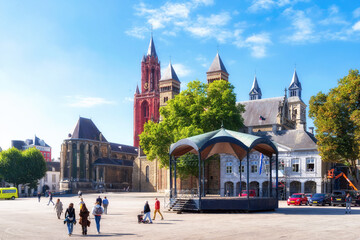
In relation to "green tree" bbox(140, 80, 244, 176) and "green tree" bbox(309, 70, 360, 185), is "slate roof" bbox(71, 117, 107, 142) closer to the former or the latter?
"green tree" bbox(140, 80, 244, 176)

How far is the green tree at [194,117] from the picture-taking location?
2317 inches

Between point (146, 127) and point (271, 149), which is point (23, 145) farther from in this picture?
point (271, 149)

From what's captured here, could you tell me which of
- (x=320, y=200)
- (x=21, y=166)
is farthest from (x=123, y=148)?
(x=320, y=200)

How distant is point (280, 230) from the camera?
20.1 m

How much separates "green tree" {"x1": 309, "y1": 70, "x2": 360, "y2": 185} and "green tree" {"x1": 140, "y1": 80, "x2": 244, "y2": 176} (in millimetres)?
15108

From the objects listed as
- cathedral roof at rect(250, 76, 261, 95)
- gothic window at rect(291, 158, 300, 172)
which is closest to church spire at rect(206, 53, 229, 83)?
cathedral roof at rect(250, 76, 261, 95)

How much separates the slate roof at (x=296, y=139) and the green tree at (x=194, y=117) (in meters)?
6.80

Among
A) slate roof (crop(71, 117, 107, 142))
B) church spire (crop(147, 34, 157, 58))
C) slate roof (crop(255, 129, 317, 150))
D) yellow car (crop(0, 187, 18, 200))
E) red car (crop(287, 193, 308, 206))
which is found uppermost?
church spire (crop(147, 34, 157, 58))

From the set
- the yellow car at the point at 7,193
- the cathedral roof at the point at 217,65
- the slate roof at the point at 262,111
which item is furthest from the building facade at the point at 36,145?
the slate roof at the point at 262,111

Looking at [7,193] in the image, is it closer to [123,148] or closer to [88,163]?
[88,163]

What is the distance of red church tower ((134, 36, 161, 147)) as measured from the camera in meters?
138

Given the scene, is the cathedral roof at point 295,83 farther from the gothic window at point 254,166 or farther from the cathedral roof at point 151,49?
the gothic window at point 254,166

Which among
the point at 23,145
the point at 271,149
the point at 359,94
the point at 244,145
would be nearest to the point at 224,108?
the point at 359,94

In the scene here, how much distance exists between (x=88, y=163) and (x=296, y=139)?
6343 cm
